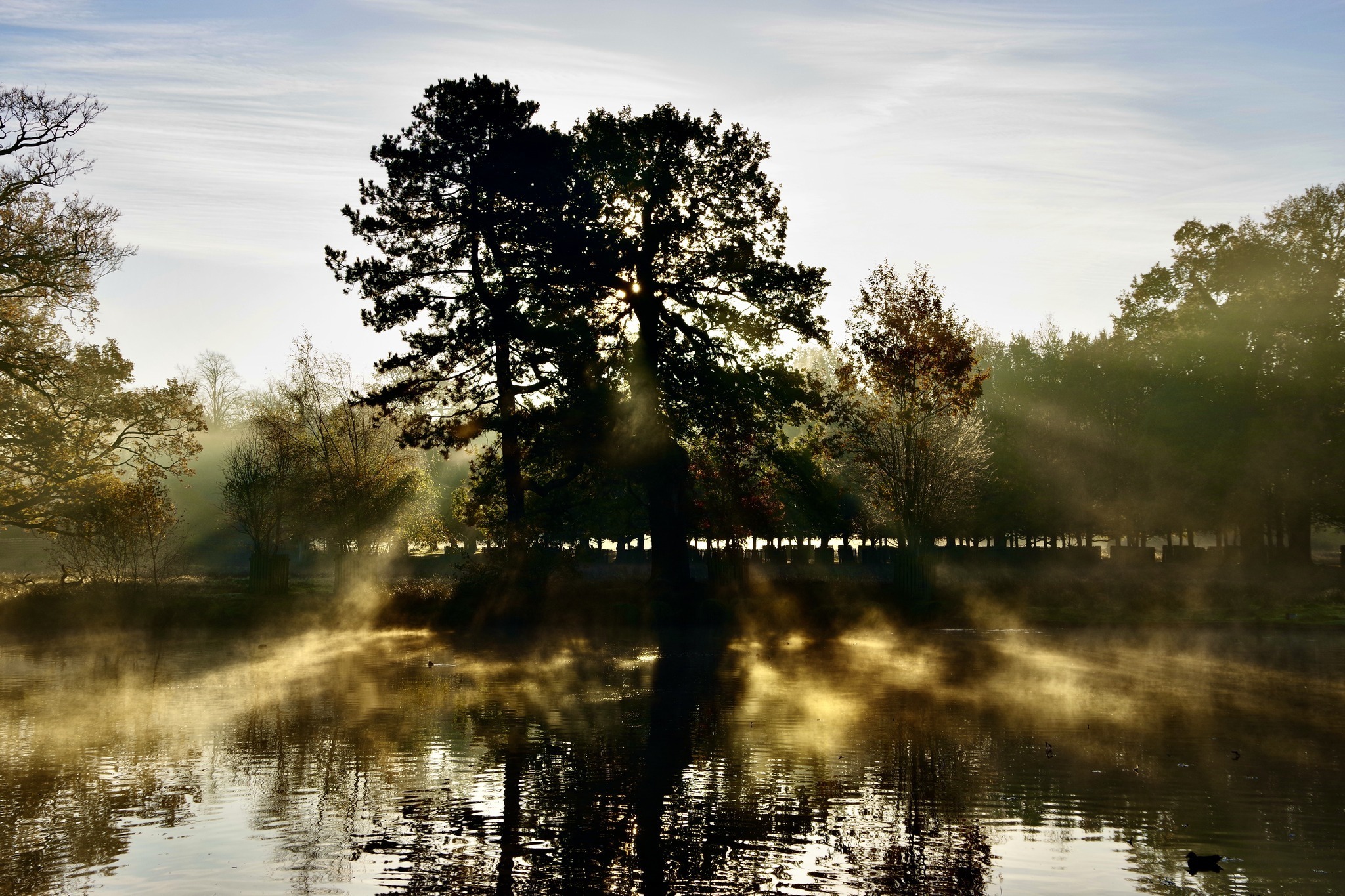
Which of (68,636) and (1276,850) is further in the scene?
(68,636)

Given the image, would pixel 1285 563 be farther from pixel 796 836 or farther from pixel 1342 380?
pixel 796 836

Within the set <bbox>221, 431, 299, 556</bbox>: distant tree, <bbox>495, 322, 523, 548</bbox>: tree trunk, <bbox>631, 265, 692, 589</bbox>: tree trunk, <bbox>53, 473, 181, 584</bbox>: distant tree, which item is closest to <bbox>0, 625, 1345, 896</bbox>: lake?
<bbox>53, 473, 181, 584</bbox>: distant tree

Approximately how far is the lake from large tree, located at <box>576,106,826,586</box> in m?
13.8

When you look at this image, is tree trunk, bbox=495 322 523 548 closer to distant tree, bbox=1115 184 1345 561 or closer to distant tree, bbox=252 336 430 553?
distant tree, bbox=252 336 430 553

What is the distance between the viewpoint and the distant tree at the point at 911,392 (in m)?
37.8

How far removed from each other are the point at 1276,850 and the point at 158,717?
620 inches

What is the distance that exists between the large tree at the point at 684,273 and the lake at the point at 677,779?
13.8 m

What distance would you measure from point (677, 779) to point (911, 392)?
26.8m

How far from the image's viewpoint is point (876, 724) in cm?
1658

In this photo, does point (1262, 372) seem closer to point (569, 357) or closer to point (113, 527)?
point (569, 357)

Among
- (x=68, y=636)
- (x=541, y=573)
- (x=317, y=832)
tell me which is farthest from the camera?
(x=541, y=573)

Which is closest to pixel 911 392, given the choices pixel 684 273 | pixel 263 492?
pixel 684 273

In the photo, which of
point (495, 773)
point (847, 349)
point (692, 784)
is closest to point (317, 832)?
point (495, 773)

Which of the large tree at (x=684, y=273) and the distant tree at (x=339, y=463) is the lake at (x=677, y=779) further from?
the distant tree at (x=339, y=463)
